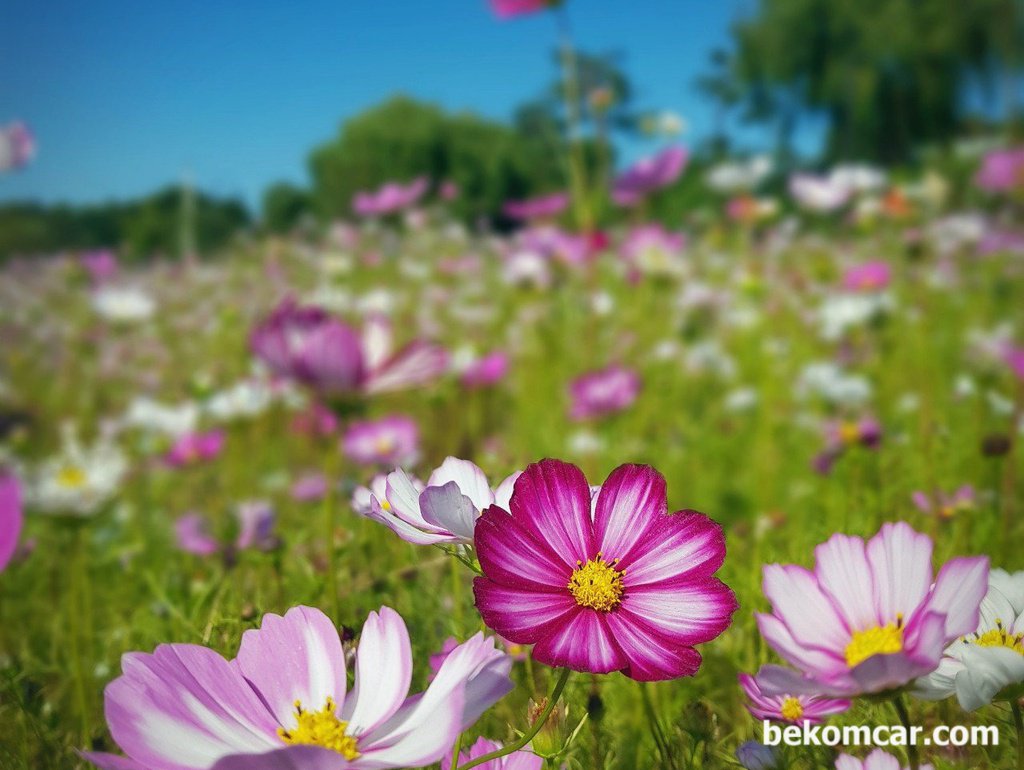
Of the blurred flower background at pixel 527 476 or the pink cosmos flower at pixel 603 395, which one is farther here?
→ the pink cosmos flower at pixel 603 395

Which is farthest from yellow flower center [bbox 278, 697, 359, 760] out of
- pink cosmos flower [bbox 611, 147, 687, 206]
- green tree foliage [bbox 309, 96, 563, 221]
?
green tree foliage [bbox 309, 96, 563, 221]

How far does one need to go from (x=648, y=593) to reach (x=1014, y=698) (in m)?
0.11

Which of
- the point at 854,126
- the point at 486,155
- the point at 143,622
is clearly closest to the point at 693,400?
the point at 143,622

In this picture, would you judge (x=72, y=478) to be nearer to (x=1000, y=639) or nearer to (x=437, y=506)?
(x=437, y=506)

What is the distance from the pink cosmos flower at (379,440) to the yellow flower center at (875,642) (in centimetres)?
85

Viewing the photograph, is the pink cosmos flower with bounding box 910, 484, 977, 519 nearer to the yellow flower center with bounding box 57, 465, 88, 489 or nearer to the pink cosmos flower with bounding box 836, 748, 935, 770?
the pink cosmos flower with bounding box 836, 748, 935, 770

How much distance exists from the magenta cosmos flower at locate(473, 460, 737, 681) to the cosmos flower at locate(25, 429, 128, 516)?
1.29ft

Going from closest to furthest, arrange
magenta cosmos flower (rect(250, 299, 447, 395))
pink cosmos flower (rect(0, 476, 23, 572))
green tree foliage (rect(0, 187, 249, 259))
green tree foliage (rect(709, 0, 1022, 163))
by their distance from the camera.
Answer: pink cosmos flower (rect(0, 476, 23, 572)) < magenta cosmos flower (rect(250, 299, 447, 395)) < green tree foliage (rect(0, 187, 249, 259)) < green tree foliage (rect(709, 0, 1022, 163))

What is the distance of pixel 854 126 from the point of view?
10.4 metres

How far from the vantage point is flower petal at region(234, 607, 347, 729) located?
10.0 inches

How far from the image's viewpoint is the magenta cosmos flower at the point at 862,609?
0.73 ft

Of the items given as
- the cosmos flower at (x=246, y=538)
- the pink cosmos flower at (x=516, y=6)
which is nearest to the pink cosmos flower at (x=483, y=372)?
the pink cosmos flower at (x=516, y=6)

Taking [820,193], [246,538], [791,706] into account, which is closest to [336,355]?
[246,538]

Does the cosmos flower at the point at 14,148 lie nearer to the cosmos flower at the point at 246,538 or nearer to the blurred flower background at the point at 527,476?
the blurred flower background at the point at 527,476
